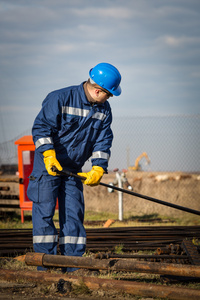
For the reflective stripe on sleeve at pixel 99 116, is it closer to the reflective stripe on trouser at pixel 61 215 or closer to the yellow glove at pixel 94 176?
the yellow glove at pixel 94 176

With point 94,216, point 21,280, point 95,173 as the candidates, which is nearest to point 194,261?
point 95,173

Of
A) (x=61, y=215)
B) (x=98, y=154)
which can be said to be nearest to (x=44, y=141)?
(x=98, y=154)

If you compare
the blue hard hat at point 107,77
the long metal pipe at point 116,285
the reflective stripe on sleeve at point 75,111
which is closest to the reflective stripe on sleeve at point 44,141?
the reflective stripe on sleeve at point 75,111

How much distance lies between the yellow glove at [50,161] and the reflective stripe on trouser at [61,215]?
0.65 ft

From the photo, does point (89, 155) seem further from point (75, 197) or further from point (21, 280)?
point (21, 280)

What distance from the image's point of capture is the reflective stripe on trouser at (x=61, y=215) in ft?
13.0

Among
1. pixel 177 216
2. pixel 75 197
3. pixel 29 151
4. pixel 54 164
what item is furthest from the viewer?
pixel 177 216

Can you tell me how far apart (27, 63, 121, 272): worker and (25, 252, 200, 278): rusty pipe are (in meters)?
0.40

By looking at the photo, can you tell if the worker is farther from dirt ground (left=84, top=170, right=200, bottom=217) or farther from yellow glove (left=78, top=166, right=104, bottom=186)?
dirt ground (left=84, top=170, right=200, bottom=217)

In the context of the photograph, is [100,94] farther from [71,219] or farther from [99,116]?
[71,219]

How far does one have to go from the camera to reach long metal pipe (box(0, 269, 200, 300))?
10.0ft

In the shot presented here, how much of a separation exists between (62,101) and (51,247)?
5.13 ft

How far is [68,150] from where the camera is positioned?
4059mm

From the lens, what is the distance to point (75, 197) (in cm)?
415
